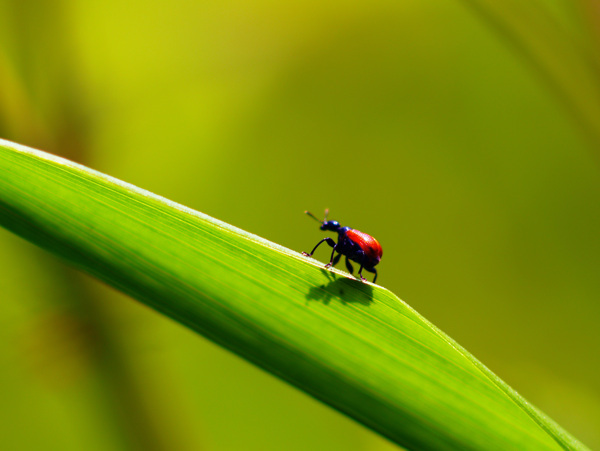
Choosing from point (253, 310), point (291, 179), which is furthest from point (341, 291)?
point (291, 179)

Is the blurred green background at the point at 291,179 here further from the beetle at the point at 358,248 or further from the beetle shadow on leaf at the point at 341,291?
the beetle shadow on leaf at the point at 341,291

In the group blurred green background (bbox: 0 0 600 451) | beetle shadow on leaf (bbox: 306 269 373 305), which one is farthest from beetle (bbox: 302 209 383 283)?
blurred green background (bbox: 0 0 600 451)

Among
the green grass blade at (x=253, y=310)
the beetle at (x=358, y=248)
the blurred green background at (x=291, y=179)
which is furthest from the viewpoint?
the blurred green background at (x=291, y=179)

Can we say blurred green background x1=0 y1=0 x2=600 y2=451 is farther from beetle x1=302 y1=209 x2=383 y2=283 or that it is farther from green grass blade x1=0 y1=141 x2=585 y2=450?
green grass blade x1=0 y1=141 x2=585 y2=450

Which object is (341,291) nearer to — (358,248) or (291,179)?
(358,248)

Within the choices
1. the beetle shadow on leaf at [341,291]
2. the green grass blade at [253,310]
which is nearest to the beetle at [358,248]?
the beetle shadow on leaf at [341,291]
